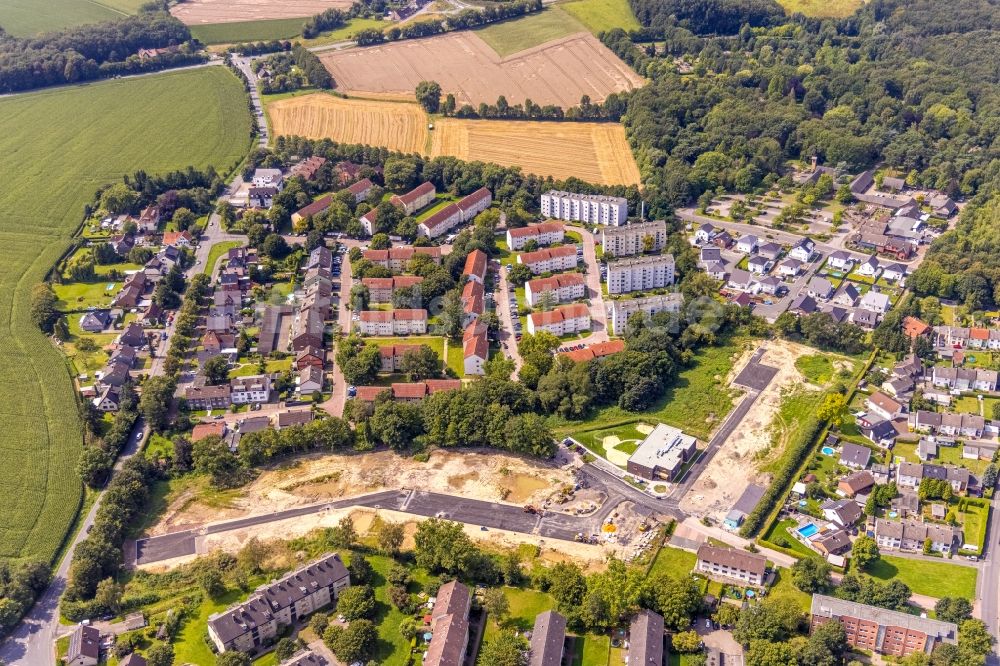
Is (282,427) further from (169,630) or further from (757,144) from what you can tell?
(757,144)

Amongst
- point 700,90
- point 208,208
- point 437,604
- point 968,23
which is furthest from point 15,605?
point 968,23

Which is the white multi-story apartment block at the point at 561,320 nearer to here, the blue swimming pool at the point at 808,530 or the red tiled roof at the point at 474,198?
the red tiled roof at the point at 474,198

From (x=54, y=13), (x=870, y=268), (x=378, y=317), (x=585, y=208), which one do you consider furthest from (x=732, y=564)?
(x=54, y=13)

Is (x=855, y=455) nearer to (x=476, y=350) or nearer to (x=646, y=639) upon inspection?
(x=646, y=639)

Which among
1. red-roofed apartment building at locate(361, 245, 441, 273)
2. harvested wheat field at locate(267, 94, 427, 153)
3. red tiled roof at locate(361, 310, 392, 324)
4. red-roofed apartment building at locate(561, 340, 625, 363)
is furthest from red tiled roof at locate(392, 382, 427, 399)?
harvested wheat field at locate(267, 94, 427, 153)

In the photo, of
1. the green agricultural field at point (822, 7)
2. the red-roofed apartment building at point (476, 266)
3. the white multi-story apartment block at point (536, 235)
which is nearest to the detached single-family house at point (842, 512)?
the red-roofed apartment building at point (476, 266)

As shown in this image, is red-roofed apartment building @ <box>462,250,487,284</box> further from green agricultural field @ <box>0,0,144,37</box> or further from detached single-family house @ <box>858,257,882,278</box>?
green agricultural field @ <box>0,0,144,37</box>

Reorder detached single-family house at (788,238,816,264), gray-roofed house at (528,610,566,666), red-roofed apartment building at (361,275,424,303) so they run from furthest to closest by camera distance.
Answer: detached single-family house at (788,238,816,264) < red-roofed apartment building at (361,275,424,303) < gray-roofed house at (528,610,566,666)
